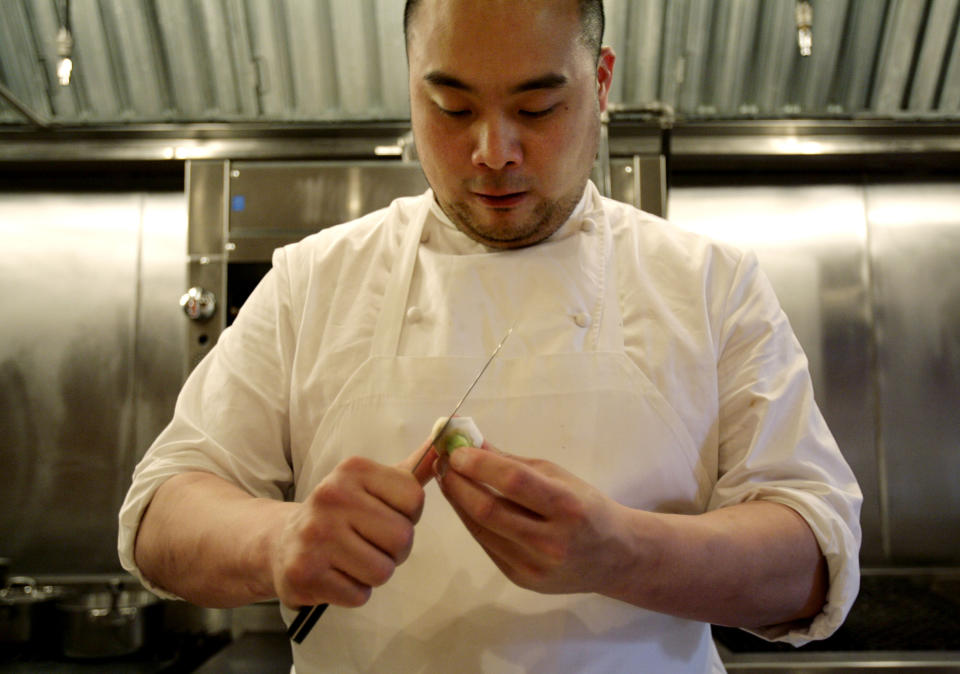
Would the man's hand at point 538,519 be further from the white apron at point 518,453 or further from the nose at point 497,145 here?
the nose at point 497,145

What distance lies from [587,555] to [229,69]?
7.41ft

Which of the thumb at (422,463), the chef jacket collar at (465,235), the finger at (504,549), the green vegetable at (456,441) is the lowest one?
the finger at (504,549)

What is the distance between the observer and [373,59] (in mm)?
2615

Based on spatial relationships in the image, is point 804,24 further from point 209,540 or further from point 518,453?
point 209,540

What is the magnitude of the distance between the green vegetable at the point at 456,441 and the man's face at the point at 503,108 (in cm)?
42

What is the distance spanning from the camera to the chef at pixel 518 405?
3.45ft

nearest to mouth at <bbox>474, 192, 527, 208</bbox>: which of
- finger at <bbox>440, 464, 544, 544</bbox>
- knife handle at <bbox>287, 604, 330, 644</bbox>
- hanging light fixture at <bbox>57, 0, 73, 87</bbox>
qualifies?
finger at <bbox>440, 464, 544, 544</bbox>

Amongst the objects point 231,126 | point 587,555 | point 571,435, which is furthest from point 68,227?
point 587,555

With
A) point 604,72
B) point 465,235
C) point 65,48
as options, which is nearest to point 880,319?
point 604,72

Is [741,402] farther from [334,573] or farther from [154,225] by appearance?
[154,225]

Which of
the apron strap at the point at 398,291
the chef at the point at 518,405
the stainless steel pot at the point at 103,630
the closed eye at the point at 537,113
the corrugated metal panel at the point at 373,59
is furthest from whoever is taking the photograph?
the corrugated metal panel at the point at 373,59

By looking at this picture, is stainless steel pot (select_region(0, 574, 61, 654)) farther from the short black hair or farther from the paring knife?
the short black hair

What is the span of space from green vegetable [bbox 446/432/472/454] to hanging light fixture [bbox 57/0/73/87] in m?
2.10

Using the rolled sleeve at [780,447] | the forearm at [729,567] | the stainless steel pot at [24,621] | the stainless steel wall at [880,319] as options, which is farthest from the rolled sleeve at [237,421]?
the stainless steel wall at [880,319]
